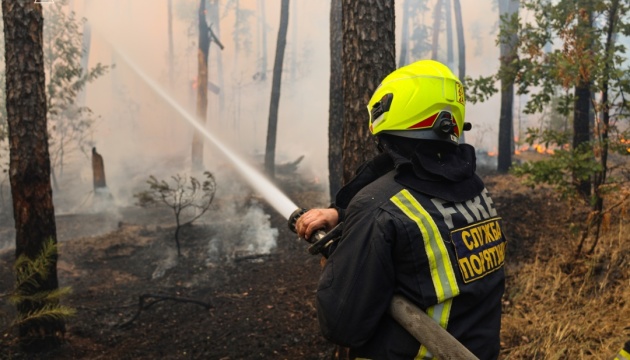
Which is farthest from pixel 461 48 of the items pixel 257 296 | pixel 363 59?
pixel 363 59

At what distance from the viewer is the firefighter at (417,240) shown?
185 cm

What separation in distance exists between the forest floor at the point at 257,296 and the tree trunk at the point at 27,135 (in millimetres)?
1046

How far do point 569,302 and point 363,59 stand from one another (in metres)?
3.70

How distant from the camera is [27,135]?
16.0ft

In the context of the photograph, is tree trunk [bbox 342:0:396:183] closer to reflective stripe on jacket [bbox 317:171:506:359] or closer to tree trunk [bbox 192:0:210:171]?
reflective stripe on jacket [bbox 317:171:506:359]

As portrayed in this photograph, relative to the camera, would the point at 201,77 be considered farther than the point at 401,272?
Yes

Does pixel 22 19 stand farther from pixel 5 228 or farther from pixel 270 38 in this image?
pixel 270 38

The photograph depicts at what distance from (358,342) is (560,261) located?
5042mm

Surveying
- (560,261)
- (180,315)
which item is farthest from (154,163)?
(560,261)

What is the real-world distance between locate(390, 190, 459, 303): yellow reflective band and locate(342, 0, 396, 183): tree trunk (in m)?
2.10

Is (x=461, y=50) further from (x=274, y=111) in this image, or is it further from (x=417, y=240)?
(x=417, y=240)

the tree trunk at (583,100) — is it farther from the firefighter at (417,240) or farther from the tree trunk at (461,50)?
the tree trunk at (461,50)

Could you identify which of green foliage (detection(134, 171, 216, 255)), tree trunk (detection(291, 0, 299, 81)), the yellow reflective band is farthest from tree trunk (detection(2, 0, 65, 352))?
tree trunk (detection(291, 0, 299, 81))

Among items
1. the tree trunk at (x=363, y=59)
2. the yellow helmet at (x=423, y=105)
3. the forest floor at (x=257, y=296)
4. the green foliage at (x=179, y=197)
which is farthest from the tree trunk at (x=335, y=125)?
the yellow helmet at (x=423, y=105)
